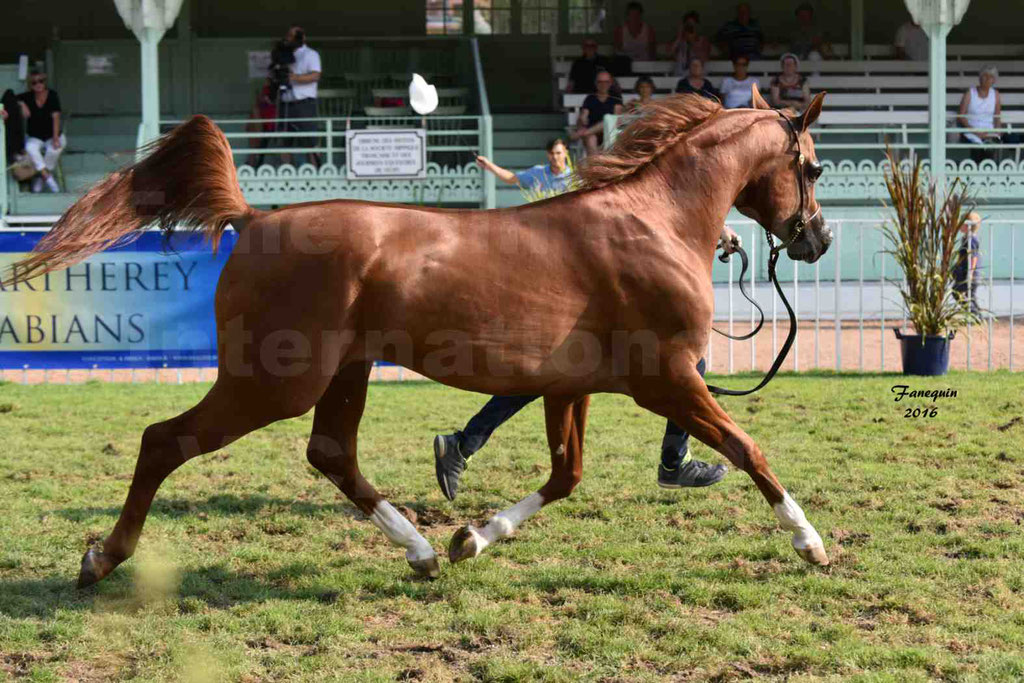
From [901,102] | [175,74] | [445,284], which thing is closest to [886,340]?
[901,102]

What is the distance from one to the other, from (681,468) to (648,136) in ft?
5.61

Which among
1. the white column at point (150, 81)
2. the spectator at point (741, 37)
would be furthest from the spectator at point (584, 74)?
the white column at point (150, 81)

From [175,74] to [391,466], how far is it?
44.8 ft

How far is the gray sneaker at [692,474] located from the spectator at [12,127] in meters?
12.7

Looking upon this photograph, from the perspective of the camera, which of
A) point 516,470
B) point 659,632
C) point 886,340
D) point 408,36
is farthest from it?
point 408,36

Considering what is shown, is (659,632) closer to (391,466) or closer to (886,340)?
(391,466)

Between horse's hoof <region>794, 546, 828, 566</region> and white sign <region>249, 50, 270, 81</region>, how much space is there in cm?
1572

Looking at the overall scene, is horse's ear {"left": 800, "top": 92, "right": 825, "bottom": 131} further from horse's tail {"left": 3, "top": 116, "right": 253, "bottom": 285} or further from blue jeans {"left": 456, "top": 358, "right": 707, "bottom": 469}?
horse's tail {"left": 3, "top": 116, "right": 253, "bottom": 285}

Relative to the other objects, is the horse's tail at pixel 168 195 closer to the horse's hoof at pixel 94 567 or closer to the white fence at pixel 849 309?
the horse's hoof at pixel 94 567

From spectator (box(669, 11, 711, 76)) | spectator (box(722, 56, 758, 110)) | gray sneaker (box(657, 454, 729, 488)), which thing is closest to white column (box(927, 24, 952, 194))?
spectator (box(722, 56, 758, 110))

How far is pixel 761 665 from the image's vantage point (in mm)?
3803

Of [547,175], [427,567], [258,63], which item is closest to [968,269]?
[547,175]

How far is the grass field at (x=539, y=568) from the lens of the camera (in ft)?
12.8

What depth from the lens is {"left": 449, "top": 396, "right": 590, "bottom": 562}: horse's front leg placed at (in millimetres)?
5059
